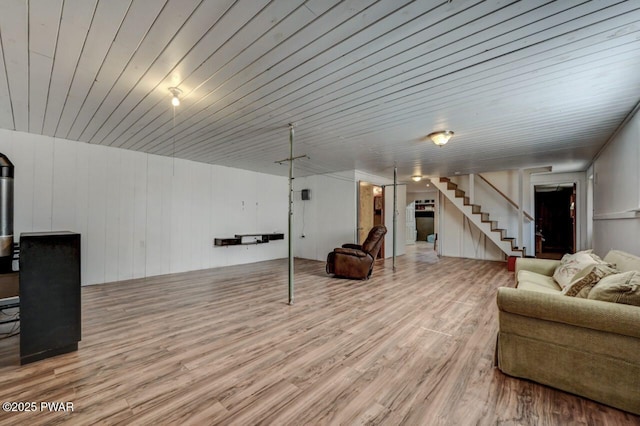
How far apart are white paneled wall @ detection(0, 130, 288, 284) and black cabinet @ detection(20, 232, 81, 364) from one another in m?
3.01

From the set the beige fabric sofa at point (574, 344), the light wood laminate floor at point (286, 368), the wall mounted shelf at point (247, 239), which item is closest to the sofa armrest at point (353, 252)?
the light wood laminate floor at point (286, 368)

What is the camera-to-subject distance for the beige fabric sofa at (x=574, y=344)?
5.55ft

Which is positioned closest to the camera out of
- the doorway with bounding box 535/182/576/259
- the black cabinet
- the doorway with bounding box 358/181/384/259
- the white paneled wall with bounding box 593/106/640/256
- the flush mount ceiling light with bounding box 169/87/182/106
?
the black cabinet

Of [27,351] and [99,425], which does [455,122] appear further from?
[27,351]

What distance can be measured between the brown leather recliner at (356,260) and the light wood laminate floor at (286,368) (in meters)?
1.32

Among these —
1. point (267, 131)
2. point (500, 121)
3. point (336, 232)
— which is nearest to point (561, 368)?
point (500, 121)

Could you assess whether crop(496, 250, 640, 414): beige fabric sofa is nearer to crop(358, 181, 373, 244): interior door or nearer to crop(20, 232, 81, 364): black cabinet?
crop(20, 232, 81, 364): black cabinet

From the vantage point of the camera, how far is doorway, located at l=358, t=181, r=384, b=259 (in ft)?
25.8

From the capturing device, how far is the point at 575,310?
1839 mm

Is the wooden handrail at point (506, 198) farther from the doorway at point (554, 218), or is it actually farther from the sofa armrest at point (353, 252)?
the sofa armrest at point (353, 252)

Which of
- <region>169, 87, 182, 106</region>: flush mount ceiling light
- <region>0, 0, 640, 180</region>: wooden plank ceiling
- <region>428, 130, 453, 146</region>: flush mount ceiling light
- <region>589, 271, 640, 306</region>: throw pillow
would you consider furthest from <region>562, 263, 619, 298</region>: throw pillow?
<region>169, 87, 182, 106</region>: flush mount ceiling light

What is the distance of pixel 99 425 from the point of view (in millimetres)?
1567

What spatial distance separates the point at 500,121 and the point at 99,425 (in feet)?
16.4

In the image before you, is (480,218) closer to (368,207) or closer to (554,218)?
(368,207)
